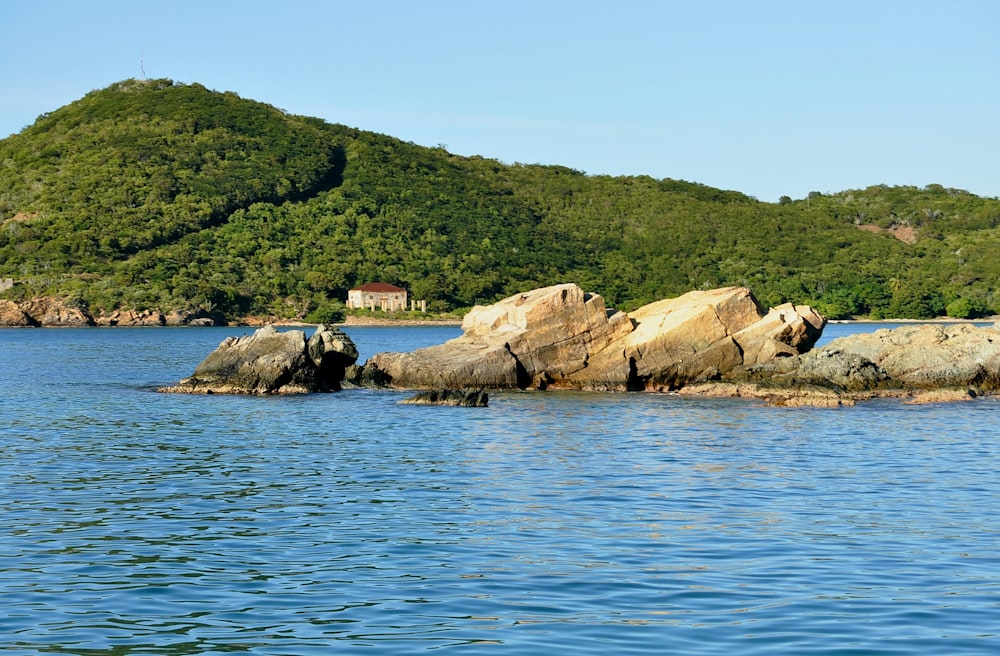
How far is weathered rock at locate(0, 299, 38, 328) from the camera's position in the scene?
447 feet

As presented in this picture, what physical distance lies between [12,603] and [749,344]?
3494 cm

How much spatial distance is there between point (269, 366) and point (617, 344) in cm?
1304

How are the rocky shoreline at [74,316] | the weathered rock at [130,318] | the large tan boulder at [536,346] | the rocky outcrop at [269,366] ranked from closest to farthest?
the rocky outcrop at [269,366] → the large tan boulder at [536,346] → the rocky shoreline at [74,316] → the weathered rock at [130,318]

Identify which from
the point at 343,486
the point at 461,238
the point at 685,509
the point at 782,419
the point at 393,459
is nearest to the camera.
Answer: the point at 685,509

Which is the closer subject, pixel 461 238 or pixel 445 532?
pixel 445 532

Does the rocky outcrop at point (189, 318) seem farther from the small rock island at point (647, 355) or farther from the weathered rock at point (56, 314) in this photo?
the small rock island at point (647, 355)

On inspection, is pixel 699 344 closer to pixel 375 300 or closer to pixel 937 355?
pixel 937 355

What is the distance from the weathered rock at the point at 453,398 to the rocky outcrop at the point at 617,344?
16.3 feet

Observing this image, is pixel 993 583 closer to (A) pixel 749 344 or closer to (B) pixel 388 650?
(B) pixel 388 650

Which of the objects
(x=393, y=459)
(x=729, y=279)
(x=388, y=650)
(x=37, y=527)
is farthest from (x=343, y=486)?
(x=729, y=279)

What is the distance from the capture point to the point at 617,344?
4653cm

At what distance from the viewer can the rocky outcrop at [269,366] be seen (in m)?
45.0

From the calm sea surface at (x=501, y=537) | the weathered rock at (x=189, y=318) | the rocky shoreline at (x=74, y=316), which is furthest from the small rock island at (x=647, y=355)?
the weathered rock at (x=189, y=318)

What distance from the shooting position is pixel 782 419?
114 feet
